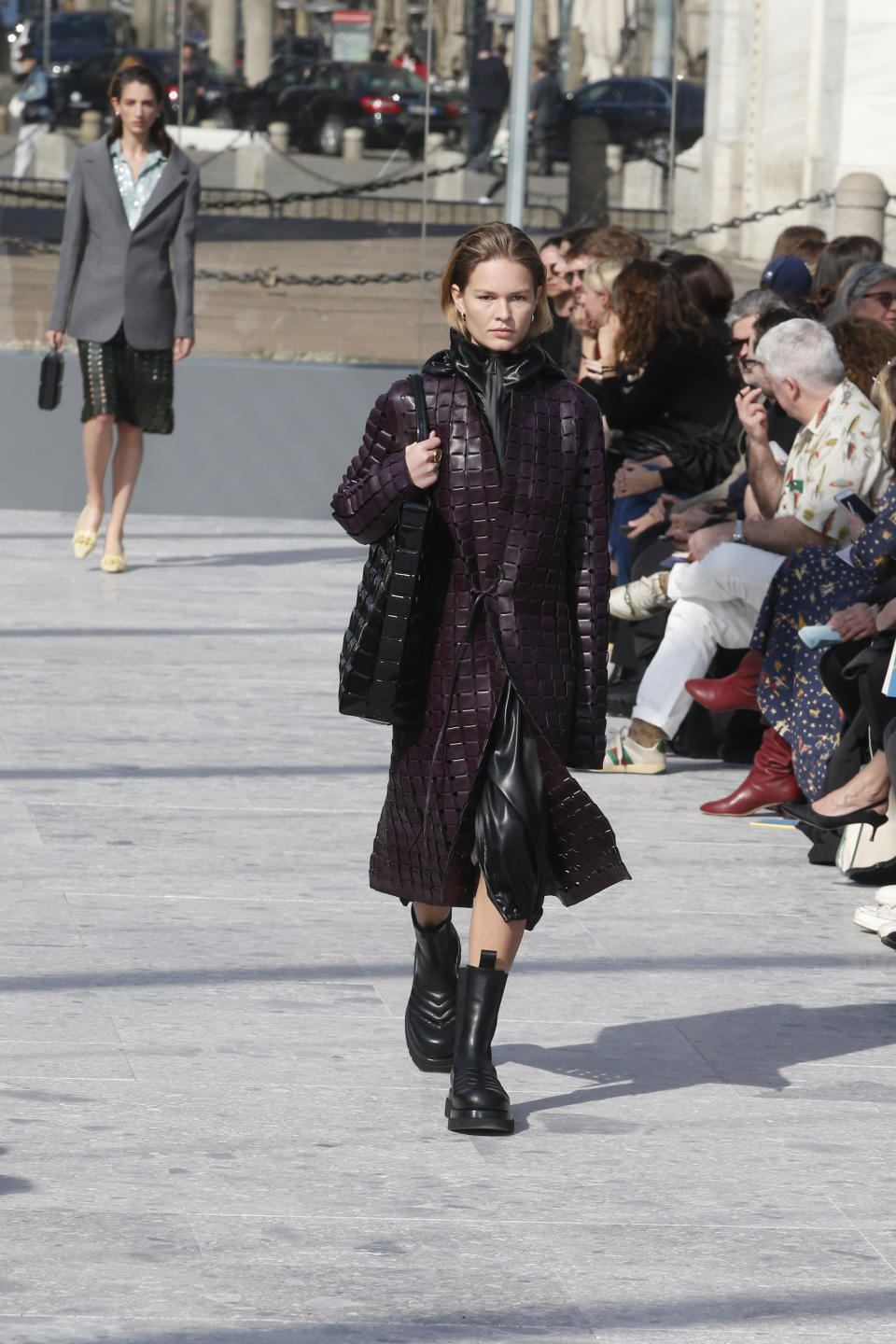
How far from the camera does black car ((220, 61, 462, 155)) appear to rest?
12375mm

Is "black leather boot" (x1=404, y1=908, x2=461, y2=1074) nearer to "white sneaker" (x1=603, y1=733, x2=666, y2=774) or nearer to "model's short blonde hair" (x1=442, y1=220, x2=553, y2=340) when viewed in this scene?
"model's short blonde hair" (x1=442, y1=220, x2=553, y2=340)

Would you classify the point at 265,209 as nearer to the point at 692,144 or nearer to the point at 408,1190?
the point at 692,144

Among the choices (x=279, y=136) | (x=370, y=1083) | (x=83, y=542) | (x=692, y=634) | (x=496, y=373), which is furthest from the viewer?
(x=279, y=136)

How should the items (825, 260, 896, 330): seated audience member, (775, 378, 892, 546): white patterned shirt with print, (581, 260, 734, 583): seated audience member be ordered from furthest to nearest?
(581, 260, 734, 583): seated audience member
(825, 260, 896, 330): seated audience member
(775, 378, 892, 546): white patterned shirt with print

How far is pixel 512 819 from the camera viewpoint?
4086mm

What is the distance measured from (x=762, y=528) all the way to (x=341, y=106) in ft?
21.1

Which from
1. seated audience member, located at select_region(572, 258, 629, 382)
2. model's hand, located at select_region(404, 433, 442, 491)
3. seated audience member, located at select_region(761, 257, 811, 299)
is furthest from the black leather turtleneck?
seated audience member, located at select_region(761, 257, 811, 299)

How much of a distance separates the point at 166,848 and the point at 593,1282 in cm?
283

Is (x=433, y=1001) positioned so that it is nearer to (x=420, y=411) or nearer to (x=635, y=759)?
(x=420, y=411)

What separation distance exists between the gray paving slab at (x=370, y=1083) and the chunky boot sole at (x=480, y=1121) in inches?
1.5

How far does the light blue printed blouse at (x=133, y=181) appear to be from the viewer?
10102 mm

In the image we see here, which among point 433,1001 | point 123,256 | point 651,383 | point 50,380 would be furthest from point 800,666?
point 50,380

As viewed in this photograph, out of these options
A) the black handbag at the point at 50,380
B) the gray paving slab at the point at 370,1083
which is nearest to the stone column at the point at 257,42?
the black handbag at the point at 50,380

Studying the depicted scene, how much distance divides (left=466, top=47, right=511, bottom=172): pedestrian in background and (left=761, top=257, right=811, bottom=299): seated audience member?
3.77m
